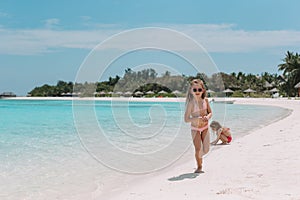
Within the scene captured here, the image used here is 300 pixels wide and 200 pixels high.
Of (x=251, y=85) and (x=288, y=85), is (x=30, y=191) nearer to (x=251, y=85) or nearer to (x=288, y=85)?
(x=288, y=85)

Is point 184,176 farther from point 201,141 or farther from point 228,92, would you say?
point 228,92

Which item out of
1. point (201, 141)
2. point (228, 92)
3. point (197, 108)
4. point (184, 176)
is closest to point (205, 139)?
point (201, 141)

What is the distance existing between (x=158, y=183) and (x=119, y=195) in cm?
69

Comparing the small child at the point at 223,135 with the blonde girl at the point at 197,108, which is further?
the small child at the point at 223,135

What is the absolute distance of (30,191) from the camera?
596cm

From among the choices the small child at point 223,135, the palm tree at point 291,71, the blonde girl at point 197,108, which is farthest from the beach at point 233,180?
the palm tree at point 291,71

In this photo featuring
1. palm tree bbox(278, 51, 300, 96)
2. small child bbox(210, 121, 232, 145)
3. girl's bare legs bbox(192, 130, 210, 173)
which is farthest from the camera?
palm tree bbox(278, 51, 300, 96)

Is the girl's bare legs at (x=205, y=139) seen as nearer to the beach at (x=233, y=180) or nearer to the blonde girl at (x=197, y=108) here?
the blonde girl at (x=197, y=108)

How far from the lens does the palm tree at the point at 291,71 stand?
63028mm

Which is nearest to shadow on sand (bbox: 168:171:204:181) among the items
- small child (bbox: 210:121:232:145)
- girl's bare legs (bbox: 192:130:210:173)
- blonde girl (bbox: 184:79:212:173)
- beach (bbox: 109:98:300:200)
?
beach (bbox: 109:98:300:200)

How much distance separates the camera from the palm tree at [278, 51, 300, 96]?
63028 mm

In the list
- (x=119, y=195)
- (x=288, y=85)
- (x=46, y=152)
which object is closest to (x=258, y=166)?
(x=119, y=195)

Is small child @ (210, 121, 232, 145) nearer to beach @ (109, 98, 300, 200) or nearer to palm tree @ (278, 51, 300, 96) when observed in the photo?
beach @ (109, 98, 300, 200)

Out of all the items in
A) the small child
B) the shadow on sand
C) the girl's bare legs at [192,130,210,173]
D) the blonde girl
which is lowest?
the shadow on sand
